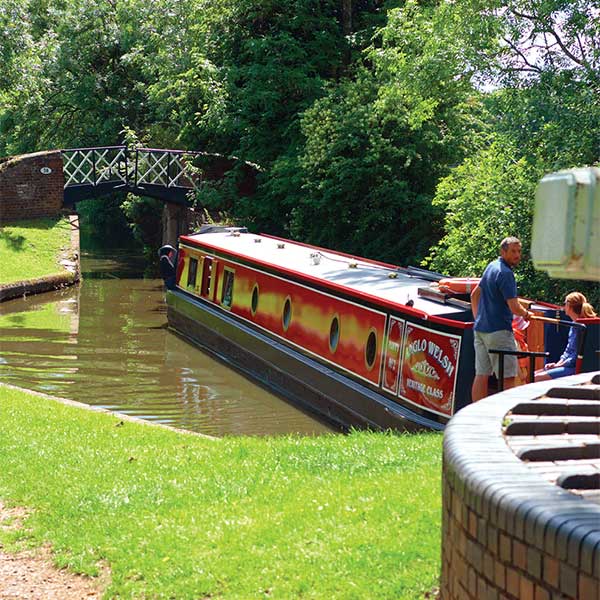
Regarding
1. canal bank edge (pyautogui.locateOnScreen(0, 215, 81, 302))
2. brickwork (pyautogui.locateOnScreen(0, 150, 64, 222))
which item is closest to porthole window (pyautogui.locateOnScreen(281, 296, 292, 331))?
canal bank edge (pyautogui.locateOnScreen(0, 215, 81, 302))

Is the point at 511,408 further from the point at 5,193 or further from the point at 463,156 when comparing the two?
the point at 5,193

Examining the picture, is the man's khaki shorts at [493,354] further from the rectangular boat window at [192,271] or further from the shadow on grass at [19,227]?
the shadow on grass at [19,227]

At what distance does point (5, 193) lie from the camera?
3147cm

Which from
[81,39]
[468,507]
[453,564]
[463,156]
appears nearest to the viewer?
[468,507]

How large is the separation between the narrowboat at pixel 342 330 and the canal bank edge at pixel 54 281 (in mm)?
7004

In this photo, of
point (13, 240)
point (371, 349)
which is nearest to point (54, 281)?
point (13, 240)

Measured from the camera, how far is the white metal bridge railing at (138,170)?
31.6 metres

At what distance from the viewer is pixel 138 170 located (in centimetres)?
3222

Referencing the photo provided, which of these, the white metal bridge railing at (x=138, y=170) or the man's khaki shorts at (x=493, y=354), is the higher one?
the white metal bridge railing at (x=138, y=170)

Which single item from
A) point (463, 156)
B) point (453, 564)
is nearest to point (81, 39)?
point (463, 156)

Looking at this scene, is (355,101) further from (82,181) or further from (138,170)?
(82,181)

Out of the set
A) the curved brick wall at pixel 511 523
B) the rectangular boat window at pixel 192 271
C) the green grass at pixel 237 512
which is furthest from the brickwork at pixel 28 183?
the curved brick wall at pixel 511 523

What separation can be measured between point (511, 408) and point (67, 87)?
34.7 m

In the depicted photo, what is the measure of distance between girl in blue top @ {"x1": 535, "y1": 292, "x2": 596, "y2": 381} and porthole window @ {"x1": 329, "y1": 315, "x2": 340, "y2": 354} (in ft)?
12.0
